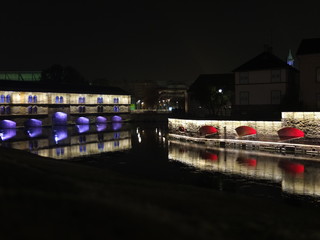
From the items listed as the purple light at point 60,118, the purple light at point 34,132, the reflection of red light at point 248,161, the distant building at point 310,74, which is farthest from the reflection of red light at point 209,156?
the purple light at point 60,118

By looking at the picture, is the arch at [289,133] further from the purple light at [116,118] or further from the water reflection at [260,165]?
the purple light at [116,118]

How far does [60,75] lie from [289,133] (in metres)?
112

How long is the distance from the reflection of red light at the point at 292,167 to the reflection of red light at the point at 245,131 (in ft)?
42.2

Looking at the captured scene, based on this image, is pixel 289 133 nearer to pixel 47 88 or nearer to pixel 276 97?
pixel 276 97

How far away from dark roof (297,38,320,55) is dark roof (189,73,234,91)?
107 feet

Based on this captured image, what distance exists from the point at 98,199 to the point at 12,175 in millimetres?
6555

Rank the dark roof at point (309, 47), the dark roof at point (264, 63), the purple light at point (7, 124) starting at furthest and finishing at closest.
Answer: the purple light at point (7, 124)
the dark roof at point (264, 63)
the dark roof at point (309, 47)

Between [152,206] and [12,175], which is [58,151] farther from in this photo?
[152,206]

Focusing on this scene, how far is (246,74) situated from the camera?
202 feet

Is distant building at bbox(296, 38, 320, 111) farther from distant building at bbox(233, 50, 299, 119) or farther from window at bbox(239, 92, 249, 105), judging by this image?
window at bbox(239, 92, 249, 105)

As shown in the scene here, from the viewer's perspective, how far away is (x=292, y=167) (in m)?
35.1

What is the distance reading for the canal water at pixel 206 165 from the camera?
27.6 meters

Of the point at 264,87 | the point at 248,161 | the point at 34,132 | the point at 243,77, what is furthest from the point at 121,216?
the point at 34,132

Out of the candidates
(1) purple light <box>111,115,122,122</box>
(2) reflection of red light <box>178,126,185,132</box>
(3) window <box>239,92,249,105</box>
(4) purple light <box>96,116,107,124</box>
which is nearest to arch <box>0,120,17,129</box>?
(4) purple light <box>96,116,107,124</box>
